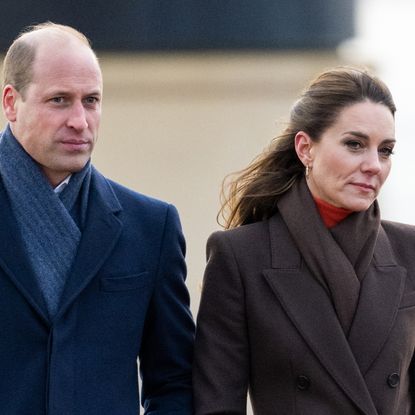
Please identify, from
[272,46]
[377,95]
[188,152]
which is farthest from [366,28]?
[377,95]

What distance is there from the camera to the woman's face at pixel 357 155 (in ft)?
15.1

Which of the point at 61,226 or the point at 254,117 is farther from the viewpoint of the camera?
the point at 254,117

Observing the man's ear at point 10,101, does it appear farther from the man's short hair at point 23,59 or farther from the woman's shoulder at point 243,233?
the woman's shoulder at point 243,233

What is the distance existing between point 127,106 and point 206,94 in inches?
23.0

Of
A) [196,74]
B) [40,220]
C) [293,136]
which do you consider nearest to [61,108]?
[40,220]

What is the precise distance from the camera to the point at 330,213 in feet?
15.7

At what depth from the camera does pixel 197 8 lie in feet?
34.8

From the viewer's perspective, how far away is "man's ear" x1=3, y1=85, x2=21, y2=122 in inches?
177

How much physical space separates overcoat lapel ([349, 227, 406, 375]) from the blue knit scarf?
94 cm

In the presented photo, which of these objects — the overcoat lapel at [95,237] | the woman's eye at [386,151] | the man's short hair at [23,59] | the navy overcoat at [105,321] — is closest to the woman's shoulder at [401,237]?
the woman's eye at [386,151]

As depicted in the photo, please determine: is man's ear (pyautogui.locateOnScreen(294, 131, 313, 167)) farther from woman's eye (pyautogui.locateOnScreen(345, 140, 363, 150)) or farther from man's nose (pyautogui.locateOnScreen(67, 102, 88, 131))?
man's nose (pyautogui.locateOnScreen(67, 102, 88, 131))

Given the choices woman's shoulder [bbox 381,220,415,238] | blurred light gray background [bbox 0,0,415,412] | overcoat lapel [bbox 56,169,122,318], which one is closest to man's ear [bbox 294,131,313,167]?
woman's shoulder [bbox 381,220,415,238]

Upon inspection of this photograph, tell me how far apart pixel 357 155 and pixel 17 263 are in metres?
1.11

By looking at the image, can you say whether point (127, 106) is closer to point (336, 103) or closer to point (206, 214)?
point (206, 214)
